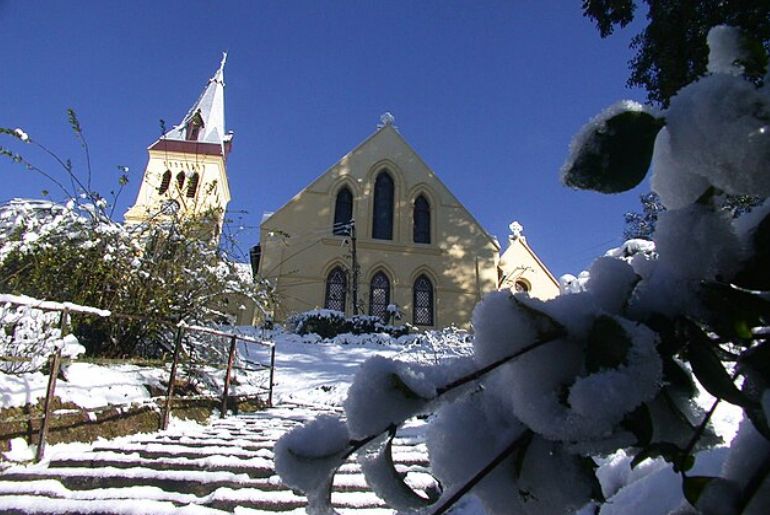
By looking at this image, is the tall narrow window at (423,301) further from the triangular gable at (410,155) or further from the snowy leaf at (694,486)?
the snowy leaf at (694,486)

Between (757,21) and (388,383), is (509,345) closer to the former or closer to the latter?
(388,383)

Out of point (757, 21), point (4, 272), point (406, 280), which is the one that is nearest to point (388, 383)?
point (757, 21)

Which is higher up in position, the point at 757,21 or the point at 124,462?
the point at 757,21

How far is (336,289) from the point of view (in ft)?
54.3

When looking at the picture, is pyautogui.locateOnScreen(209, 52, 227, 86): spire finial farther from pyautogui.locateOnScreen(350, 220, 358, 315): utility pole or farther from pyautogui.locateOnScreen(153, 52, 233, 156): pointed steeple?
pyautogui.locateOnScreen(350, 220, 358, 315): utility pole

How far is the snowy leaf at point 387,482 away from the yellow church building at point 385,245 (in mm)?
14647

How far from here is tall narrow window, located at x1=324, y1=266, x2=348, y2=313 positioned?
53.6 ft

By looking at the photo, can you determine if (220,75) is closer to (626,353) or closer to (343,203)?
(343,203)

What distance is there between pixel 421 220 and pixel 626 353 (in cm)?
1814

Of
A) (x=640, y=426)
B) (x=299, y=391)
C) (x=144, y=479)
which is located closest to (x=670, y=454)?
(x=640, y=426)

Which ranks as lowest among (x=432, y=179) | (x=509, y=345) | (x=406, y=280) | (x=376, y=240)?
(x=509, y=345)

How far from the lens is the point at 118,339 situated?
5500mm

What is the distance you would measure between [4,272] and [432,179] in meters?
14.9

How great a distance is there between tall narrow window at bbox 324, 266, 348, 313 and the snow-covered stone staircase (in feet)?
42.4
